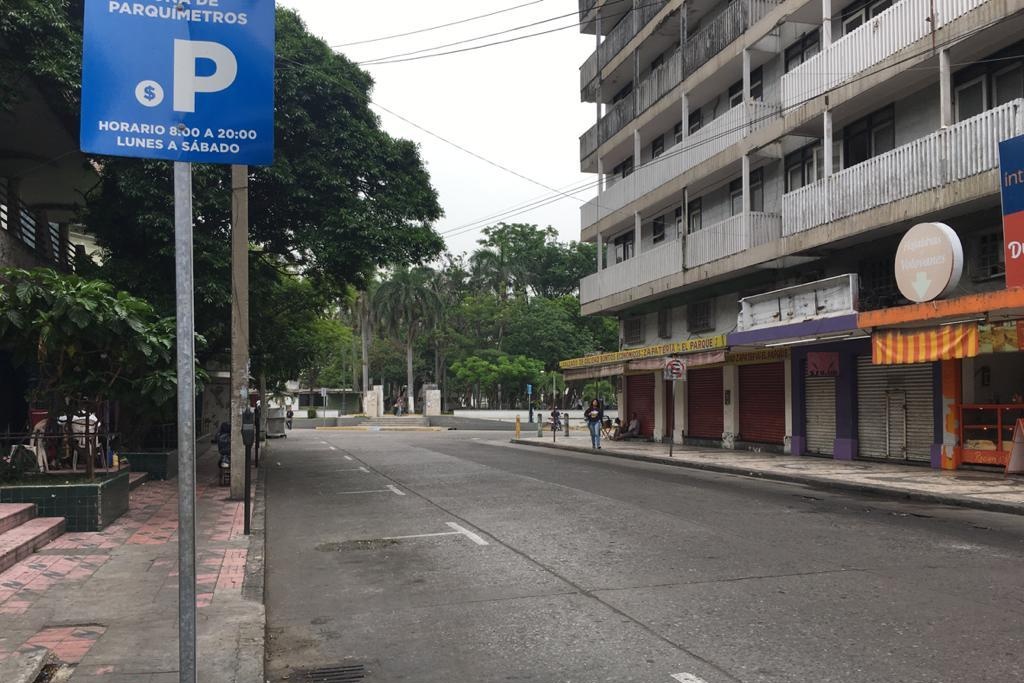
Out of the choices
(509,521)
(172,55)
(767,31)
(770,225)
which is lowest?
(509,521)

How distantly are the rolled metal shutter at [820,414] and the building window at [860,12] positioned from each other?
29.2 feet

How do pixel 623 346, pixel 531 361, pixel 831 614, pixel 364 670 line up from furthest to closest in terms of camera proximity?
pixel 531 361 < pixel 623 346 < pixel 831 614 < pixel 364 670

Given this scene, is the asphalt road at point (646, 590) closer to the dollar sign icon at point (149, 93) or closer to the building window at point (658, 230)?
the dollar sign icon at point (149, 93)

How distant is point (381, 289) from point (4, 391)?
45.2 meters

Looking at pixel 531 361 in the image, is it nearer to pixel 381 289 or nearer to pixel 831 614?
pixel 381 289

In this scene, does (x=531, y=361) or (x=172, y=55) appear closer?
(x=172, y=55)

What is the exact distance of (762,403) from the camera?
24469mm

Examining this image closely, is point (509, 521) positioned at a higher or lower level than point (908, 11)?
lower

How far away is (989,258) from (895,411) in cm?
439

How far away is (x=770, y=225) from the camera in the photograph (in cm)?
A: 2208

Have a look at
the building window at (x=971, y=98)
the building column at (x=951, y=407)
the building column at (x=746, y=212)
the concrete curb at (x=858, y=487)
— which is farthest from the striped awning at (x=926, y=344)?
the building column at (x=746, y=212)

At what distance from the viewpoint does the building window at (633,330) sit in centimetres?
3186

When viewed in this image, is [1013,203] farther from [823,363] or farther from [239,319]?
[239,319]

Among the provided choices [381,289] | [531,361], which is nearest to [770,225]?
[531,361]
